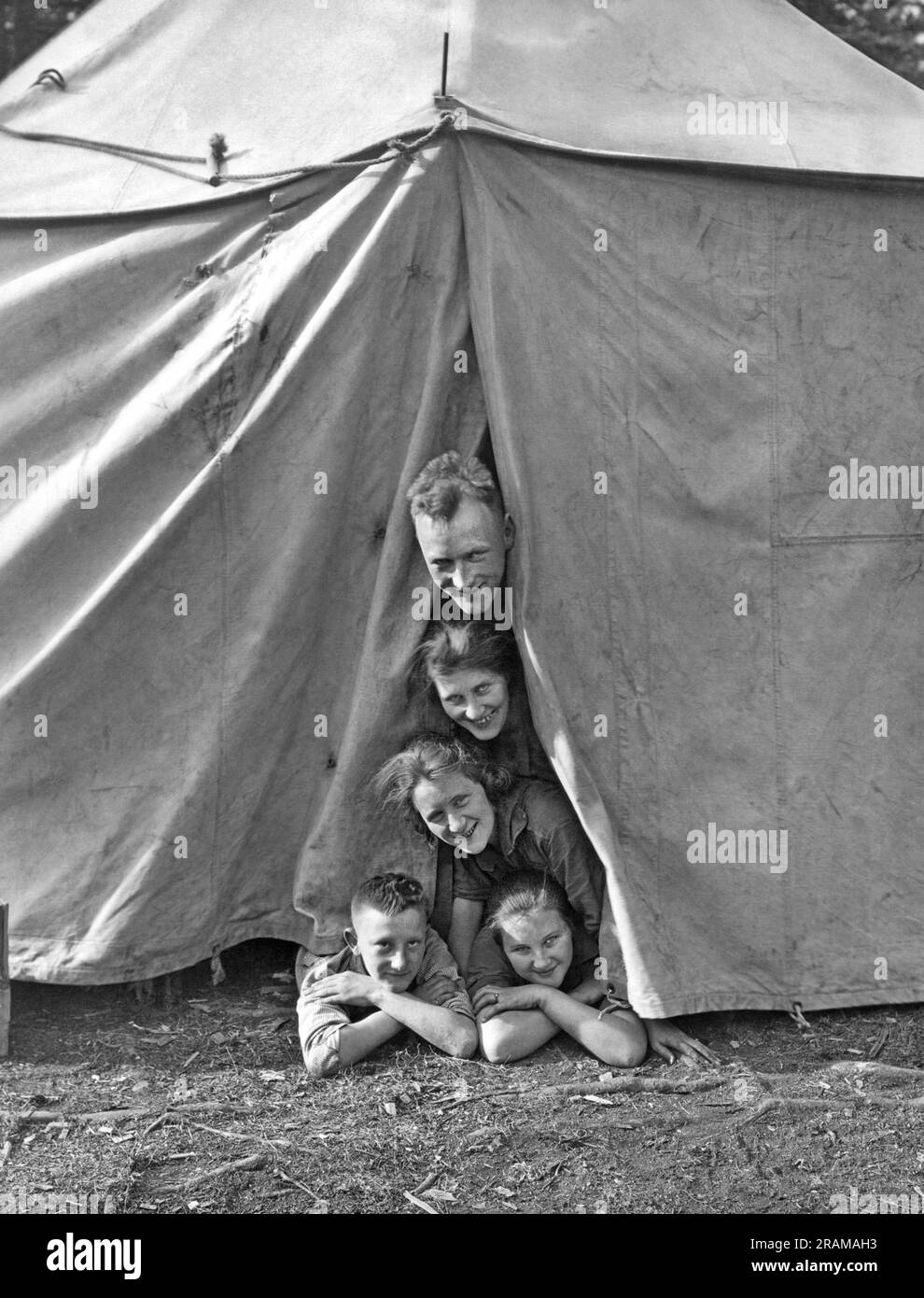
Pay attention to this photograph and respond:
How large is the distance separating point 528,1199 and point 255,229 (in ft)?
8.51

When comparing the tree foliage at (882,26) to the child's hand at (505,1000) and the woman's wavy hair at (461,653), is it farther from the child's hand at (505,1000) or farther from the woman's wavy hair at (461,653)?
the child's hand at (505,1000)

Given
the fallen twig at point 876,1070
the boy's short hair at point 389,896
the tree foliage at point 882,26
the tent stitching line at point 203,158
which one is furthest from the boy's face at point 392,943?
the tree foliage at point 882,26

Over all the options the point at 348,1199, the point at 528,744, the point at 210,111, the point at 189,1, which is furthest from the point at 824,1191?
the point at 189,1

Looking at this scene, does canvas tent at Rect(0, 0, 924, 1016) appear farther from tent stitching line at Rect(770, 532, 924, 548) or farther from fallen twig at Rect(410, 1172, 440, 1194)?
fallen twig at Rect(410, 1172, 440, 1194)

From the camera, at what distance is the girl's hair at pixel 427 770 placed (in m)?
4.21

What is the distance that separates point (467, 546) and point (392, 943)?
3.48 feet

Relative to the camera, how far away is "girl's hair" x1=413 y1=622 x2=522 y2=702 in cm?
422

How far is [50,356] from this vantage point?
4.45 meters

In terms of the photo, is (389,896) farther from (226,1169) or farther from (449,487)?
(449,487)

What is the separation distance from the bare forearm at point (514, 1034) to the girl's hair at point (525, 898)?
238 millimetres

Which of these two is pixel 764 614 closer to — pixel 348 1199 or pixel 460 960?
pixel 460 960

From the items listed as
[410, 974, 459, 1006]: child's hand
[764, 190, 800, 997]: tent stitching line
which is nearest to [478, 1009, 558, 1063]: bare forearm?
[410, 974, 459, 1006]: child's hand

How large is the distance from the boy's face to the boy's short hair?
0.4 inches

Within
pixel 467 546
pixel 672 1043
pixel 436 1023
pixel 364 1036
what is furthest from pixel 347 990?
pixel 467 546
